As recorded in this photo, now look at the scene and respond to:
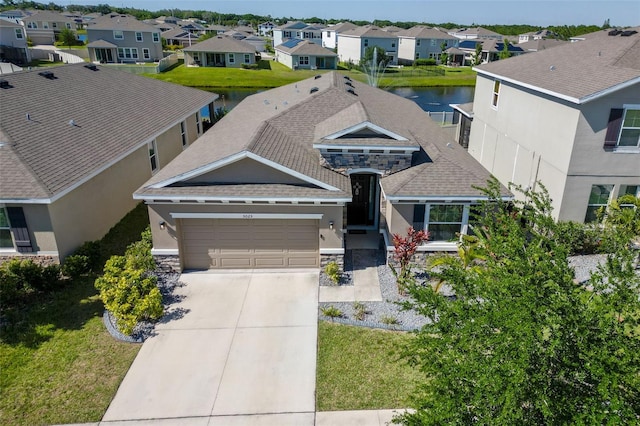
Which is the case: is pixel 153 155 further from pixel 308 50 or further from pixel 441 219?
pixel 308 50

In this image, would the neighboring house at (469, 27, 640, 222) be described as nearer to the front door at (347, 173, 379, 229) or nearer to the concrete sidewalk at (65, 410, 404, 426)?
the front door at (347, 173, 379, 229)

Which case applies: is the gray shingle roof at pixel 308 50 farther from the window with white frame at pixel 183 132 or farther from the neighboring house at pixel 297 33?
the window with white frame at pixel 183 132

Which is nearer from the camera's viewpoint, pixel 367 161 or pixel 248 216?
pixel 248 216

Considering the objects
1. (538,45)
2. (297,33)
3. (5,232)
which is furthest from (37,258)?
(297,33)

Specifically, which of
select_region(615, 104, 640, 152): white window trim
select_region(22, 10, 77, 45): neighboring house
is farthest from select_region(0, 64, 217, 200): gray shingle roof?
select_region(22, 10, 77, 45): neighboring house

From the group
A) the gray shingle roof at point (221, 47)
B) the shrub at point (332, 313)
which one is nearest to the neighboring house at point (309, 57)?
the gray shingle roof at point (221, 47)

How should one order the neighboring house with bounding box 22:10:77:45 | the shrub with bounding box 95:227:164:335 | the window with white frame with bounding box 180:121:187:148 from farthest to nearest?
1. the neighboring house with bounding box 22:10:77:45
2. the window with white frame with bounding box 180:121:187:148
3. the shrub with bounding box 95:227:164:335

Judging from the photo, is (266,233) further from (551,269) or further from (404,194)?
(551,269)
